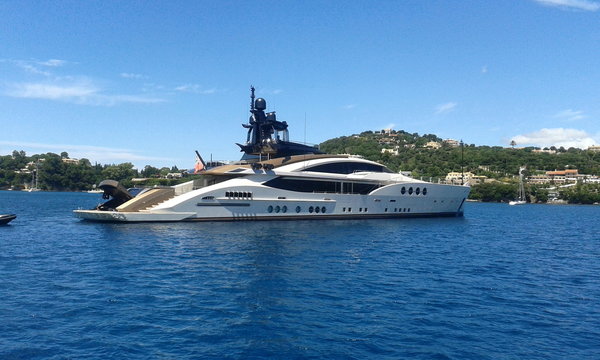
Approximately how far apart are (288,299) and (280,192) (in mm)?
27016

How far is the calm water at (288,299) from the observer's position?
11.2m

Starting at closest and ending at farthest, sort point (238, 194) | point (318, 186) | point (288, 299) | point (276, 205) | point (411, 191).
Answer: point (288, 299)
point (238, 194)
point (276, 205)
point (318, 186)
point (411, 191)

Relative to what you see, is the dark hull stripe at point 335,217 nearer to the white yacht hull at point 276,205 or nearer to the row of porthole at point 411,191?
the white yacht hull at point 276,205

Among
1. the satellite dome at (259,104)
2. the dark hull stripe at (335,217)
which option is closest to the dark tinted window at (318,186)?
the dark hull stripe at (335,217)

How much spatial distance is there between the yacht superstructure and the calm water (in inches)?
359

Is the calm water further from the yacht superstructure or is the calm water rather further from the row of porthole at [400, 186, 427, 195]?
the row of porthole at [400, 186, 427, 195]

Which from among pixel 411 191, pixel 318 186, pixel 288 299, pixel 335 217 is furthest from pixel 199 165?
pixel 288 299

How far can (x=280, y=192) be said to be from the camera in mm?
42156

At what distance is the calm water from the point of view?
11242mm

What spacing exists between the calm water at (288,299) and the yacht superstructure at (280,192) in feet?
29.9

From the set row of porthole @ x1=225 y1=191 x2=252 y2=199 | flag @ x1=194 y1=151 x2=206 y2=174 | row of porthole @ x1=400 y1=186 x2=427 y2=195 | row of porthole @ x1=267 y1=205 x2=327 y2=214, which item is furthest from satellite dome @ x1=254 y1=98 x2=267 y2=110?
row of porthole @ x1=400 y1=186 x2=427 y2=195

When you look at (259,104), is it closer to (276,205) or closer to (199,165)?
(199,165)

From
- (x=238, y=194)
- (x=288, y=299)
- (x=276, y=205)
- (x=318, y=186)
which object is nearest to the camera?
(x=288, y=299)

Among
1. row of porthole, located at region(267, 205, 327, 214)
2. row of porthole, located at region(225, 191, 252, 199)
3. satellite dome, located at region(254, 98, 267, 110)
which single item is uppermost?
satellite dome, located at region(254, 98, 267, 110)
